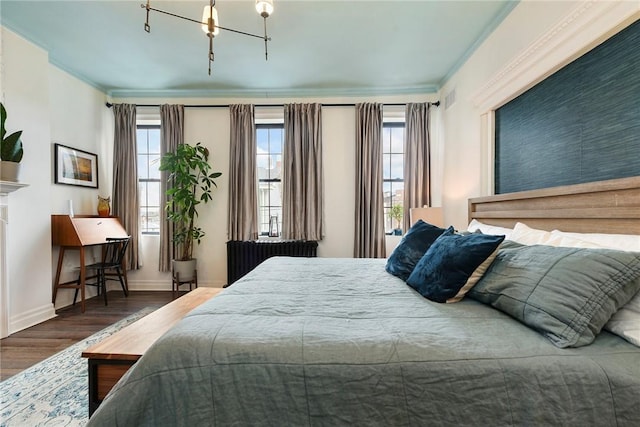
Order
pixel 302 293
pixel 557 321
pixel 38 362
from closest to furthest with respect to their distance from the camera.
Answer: pixel 557 321, pixel 302 293, pixel 38 362

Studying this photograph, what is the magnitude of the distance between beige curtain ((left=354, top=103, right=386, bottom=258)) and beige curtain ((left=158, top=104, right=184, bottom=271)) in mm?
2523

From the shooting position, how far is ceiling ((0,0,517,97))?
242 centimetres

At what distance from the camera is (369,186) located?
149 inches

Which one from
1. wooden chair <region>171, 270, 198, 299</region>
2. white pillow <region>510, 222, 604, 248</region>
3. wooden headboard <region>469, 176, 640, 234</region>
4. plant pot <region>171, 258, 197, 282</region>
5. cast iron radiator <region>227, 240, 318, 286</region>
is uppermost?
wooden headboard <region>469, 176, 640, 234</region>

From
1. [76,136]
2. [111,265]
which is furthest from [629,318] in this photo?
[76,136]

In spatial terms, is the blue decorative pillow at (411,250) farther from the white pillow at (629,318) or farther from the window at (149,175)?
the window at (149,175)

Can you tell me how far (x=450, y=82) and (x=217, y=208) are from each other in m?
3.53

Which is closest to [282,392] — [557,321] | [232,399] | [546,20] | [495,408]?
[232,399]

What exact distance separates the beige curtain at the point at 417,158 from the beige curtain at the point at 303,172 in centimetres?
120

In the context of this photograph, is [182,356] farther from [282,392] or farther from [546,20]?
[546,20]

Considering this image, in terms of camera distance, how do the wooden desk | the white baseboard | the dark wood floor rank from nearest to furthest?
the dark wood floor → the white baseboard → the wooden desk

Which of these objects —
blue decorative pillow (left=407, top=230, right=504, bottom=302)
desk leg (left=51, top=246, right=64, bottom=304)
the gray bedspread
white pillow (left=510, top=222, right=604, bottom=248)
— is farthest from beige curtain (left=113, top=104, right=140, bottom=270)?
white pillow (left=510, top=222, right=604, bottom=248)

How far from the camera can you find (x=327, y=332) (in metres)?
0.97

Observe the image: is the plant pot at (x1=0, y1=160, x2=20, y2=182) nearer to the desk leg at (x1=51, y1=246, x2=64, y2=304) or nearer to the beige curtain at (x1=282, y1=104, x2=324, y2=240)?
the desk leg at (x1=51, y1=246, x2=64, y2=304)
